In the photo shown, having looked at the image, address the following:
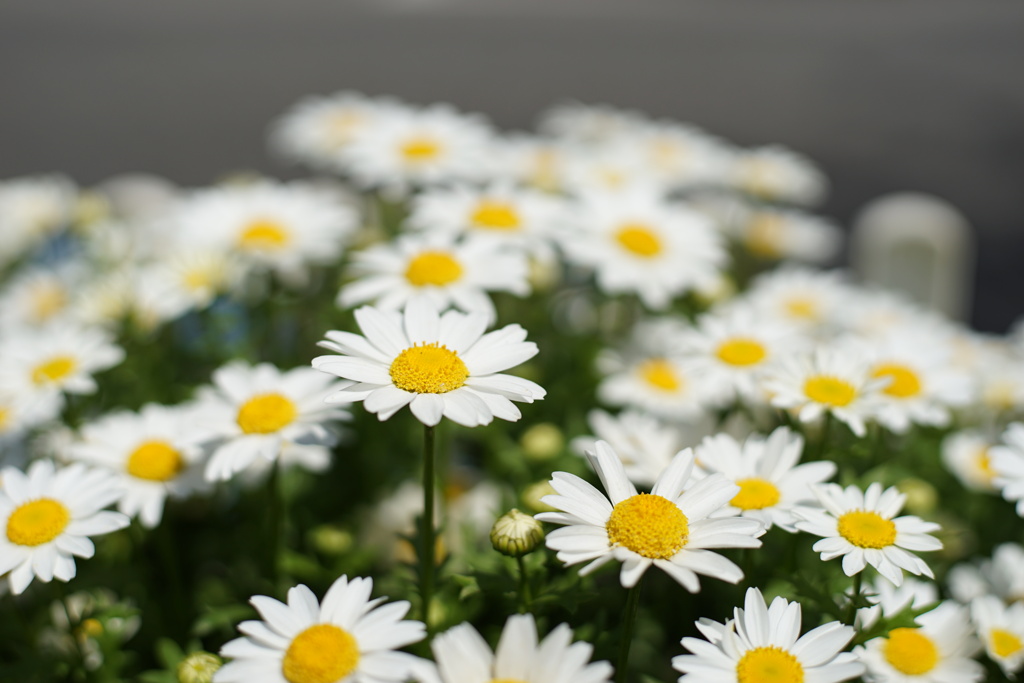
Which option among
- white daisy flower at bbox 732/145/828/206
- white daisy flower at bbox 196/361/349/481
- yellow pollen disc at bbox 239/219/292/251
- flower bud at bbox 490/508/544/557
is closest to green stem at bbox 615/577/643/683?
flower bud at bbox 490/508/544/557

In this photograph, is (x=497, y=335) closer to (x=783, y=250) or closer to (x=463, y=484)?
(x=463, y=484)

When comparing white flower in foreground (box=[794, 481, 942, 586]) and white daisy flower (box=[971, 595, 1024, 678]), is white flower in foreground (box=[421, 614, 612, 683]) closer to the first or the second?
white flower in foreground (box=[794, 481, 942, 586])

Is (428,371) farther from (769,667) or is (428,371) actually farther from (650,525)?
(769,667)

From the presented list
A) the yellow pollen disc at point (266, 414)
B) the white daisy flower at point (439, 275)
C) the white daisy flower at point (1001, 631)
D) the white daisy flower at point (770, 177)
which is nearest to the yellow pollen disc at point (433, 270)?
the white daisy flower at point (439, 275)

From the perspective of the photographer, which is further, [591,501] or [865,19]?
[865,19]

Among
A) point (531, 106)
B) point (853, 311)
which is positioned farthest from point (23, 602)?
point (531, 106)

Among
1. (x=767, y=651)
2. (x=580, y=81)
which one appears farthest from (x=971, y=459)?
(x=580, y=81)
